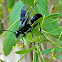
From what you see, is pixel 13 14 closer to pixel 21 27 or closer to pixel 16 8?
pixel 16 8

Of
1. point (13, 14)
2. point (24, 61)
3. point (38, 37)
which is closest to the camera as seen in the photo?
point (38, 37)

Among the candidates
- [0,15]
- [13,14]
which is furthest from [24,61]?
[13,14]

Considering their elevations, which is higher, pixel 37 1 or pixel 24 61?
pixel 37 1

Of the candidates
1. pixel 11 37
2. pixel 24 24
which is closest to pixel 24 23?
pixel 24 24

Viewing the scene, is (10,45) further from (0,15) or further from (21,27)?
(0,15)

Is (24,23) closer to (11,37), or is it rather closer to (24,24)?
(24,24)

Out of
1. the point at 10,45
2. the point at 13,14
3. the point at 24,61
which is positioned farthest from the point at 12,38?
the point at 24,61

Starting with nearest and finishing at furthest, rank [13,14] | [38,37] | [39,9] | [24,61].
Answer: [38,37], [39,9], [13,14], [24,61]

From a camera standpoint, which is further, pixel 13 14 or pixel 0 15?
pixel 0 15

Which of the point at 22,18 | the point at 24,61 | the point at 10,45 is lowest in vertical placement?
the point at 24,61
